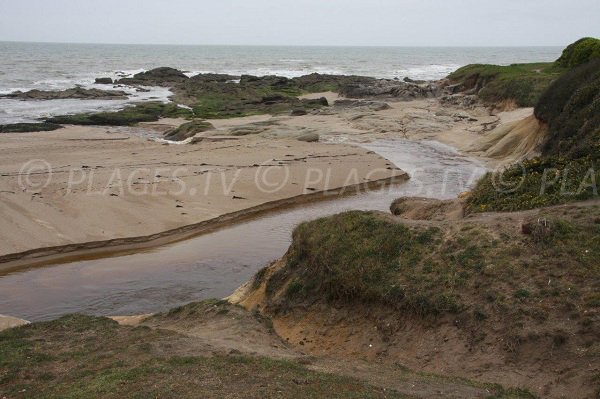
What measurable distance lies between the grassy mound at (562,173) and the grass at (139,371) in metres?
6.28

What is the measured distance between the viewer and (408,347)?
7.63 metres

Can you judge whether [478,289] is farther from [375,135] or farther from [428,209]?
[375,135]

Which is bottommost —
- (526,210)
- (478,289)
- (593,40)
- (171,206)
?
(171,206)

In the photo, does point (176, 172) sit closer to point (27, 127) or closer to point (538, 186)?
point (538, 186)

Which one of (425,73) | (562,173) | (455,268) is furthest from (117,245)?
(425,73)

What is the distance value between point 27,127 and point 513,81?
29070 mm

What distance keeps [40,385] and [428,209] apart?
864cm

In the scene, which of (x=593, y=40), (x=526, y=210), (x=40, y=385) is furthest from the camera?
(x=593, y=40)

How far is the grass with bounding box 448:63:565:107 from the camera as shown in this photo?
32.7m

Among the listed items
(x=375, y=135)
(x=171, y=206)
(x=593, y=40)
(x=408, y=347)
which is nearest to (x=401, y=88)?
(x=375, y=135)

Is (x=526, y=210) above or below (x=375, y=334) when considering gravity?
above

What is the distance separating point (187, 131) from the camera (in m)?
30.3

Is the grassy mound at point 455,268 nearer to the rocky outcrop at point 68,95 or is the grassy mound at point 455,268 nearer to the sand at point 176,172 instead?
the sand at point 176,172

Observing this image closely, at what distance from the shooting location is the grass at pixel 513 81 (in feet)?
107
